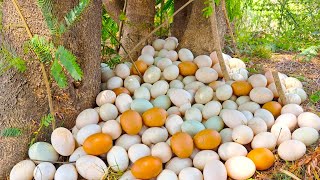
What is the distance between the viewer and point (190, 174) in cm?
163

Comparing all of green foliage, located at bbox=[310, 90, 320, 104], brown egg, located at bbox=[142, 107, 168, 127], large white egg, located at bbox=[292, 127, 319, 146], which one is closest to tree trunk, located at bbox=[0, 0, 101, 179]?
brown egg, located at bbox=[142, 107, 168, 127]

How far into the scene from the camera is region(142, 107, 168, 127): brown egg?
1.82 m

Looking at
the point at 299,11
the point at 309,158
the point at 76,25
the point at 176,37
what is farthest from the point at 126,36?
the point at 299,11

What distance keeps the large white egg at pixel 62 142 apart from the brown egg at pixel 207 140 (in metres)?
0.54

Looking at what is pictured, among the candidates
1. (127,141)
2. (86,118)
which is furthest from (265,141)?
(86,118)

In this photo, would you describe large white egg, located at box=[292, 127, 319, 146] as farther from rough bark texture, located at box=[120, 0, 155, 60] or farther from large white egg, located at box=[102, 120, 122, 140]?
rough bark texture, located at box=[120, 0, 155, 60]

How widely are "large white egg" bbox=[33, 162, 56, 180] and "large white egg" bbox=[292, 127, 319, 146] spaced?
1.04 m

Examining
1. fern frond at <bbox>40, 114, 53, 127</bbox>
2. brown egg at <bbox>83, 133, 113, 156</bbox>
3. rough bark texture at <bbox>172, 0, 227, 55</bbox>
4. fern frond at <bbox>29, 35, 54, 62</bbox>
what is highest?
fern frond at <bbox>29, 35, 54, 62</bbox>

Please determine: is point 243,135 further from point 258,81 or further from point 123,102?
point 123,102

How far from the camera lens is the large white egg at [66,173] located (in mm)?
1692

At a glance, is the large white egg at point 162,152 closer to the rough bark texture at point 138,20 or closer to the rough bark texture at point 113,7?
the rough bark texture at point 138,20

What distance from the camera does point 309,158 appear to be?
1649 mm

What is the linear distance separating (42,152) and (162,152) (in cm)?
52

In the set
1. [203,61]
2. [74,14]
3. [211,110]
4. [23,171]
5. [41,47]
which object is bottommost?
[23,171]
